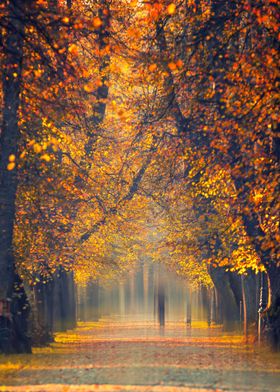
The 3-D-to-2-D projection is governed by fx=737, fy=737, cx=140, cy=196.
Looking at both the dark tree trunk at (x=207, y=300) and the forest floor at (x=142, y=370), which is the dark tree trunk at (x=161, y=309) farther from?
the forest floor at (x=142, y=370)

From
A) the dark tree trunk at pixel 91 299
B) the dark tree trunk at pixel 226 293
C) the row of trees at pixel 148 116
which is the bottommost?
the dark tree trunk at pixel 91 299

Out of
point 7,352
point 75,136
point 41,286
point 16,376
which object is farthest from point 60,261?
point 16,376

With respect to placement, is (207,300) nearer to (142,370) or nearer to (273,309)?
(273,309)

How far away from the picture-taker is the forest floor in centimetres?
1363

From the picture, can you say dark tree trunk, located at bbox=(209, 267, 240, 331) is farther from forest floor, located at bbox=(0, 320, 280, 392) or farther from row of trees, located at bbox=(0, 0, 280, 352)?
forest floor, located at bbox=(0, 320, 280, 392)

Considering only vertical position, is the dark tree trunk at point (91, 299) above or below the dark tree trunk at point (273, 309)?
below

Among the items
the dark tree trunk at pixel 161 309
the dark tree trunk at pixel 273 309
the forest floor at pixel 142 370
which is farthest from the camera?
the dark tree trunk at pixel 161 309

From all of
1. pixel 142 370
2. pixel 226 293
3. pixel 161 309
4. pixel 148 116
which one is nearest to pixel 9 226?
pixel 142 370

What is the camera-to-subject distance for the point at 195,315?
227ft

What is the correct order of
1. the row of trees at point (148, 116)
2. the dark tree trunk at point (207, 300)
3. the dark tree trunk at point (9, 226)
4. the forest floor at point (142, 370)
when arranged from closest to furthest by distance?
the forest floor at point (142, 370) < the row of trees at point (148, 116) < the dark tree trunk at point (9, 226) < the dark tree trunk at point (207, 300)

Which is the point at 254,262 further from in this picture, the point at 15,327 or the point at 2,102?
the point at 2,102

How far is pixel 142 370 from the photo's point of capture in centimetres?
1627

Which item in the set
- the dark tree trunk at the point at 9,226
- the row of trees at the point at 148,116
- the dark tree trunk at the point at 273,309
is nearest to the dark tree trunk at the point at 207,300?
the row of trees at the point at 148,116

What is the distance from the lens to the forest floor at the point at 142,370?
1363 cm
